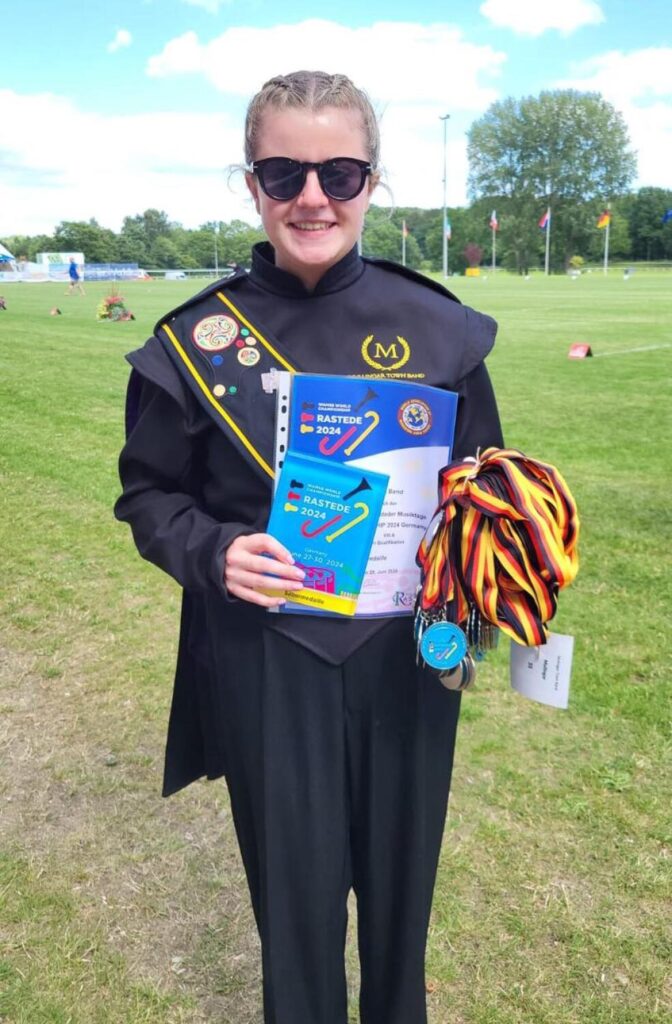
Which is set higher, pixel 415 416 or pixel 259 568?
pixel 415 416

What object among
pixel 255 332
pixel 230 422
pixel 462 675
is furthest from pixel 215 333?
pixel 462 675

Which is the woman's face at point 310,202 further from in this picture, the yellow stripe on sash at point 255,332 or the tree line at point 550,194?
the tree line at point 550,194

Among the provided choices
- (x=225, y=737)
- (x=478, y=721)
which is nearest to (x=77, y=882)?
(x=225, y=737)

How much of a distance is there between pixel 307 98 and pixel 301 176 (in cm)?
13

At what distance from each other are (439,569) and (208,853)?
80.9 inches

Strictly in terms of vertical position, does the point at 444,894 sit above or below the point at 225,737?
below

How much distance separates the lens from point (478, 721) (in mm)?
3936

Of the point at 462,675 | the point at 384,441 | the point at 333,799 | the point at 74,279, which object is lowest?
the point at 333,799

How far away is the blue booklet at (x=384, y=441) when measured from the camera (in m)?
1.47

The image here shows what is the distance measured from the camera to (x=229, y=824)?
322 cm

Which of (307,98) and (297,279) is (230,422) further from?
(307,98)

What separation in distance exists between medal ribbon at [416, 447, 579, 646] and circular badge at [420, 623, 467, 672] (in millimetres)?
32

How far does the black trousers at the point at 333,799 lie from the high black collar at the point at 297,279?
25.0 inches

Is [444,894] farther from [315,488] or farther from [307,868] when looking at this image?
[315,488]
